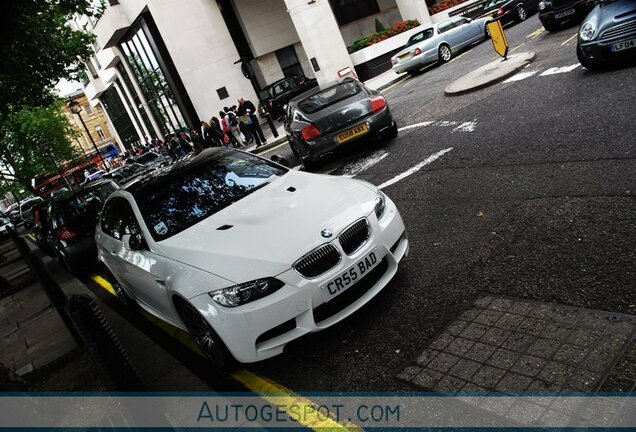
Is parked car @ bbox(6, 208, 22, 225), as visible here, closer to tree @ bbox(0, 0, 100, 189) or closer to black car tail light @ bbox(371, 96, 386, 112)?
tree @ bbox(0, 0, 100, 189)

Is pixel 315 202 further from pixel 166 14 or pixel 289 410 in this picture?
pixel 166 14

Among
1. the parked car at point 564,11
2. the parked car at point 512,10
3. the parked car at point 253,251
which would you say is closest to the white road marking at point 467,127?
the parked car at point 253,251

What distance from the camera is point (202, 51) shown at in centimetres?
2744

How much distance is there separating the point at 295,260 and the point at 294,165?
8.13 m

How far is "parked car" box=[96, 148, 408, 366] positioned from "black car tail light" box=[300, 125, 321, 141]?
3999mm

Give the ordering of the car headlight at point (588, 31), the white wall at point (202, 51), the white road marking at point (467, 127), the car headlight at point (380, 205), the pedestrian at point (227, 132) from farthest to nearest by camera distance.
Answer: the white wall at point (202, 51) < the pedestrian at point (227, 132) < the car headlight at point (588, 31) < the white road marking at point (467, 127) < the car headlight at point (380, 205)

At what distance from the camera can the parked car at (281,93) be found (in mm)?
23809

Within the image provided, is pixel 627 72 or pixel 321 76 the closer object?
pixel 627 72

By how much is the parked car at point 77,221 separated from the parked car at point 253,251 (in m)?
4.57

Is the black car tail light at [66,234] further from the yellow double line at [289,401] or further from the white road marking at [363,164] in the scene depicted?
the yellow double line at [289,401]

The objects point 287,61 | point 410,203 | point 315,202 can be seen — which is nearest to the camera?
point 315,202

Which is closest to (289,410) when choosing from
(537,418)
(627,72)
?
(537,418)

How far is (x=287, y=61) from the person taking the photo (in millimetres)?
29953

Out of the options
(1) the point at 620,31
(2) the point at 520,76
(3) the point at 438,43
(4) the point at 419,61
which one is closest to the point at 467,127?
(1) the point at 620,31
